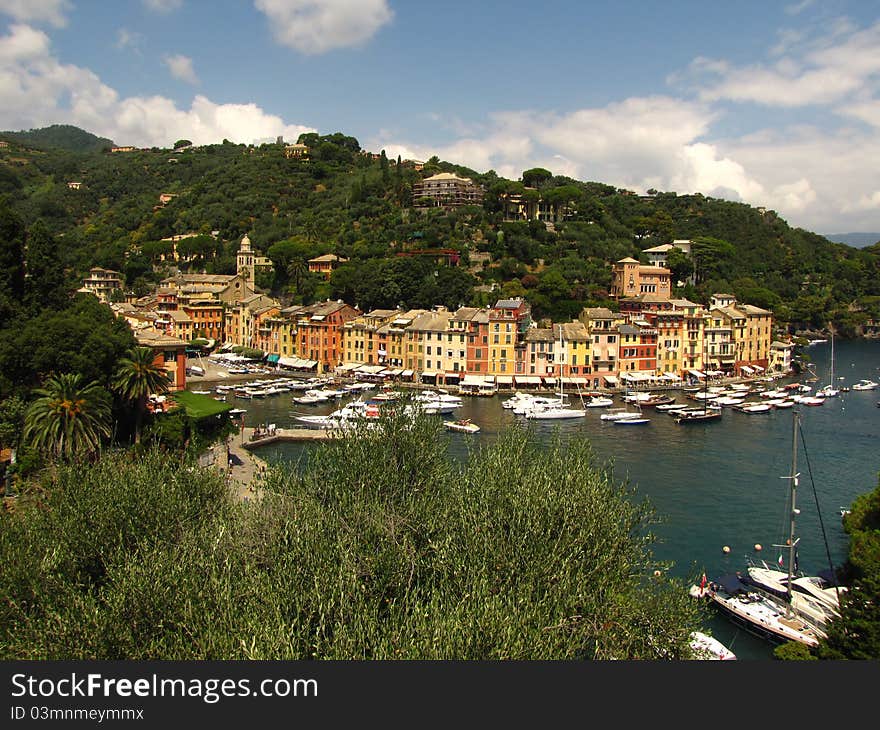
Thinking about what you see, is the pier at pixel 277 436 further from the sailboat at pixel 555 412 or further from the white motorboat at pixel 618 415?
the white motorboat at pixel 618 415

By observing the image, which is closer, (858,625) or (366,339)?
(858,625)

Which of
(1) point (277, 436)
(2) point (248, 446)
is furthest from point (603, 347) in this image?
(2) point (248, 446)

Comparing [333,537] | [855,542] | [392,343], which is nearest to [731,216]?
[392,343]

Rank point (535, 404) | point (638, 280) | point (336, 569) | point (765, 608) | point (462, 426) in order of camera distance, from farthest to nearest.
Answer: point (638, 280) → point (535, 404) → point (462, 426) → point (765, 608) → point (336, 569)

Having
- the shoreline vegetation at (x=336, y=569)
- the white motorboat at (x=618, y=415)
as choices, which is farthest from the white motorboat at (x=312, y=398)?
the shoreline vegetation at (x=336, y=569)

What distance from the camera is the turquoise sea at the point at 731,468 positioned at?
21.0 meters

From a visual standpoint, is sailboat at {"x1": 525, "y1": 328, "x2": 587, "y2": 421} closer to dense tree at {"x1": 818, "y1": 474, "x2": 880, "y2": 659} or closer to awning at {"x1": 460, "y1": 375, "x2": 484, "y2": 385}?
awning at {"x1": 460, "y1": 375, "x2": 484, "y2": 385}

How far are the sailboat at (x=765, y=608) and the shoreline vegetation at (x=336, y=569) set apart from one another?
4117 millimetres

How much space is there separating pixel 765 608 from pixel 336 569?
11661 millimetres

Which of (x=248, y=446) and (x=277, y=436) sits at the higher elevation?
(x=277, y=436)

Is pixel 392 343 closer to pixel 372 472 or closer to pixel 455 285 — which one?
pixel 455 285

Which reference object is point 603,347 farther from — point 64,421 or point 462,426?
point 64,421

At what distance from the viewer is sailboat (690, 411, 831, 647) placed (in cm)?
1612

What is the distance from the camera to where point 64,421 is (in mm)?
19906
